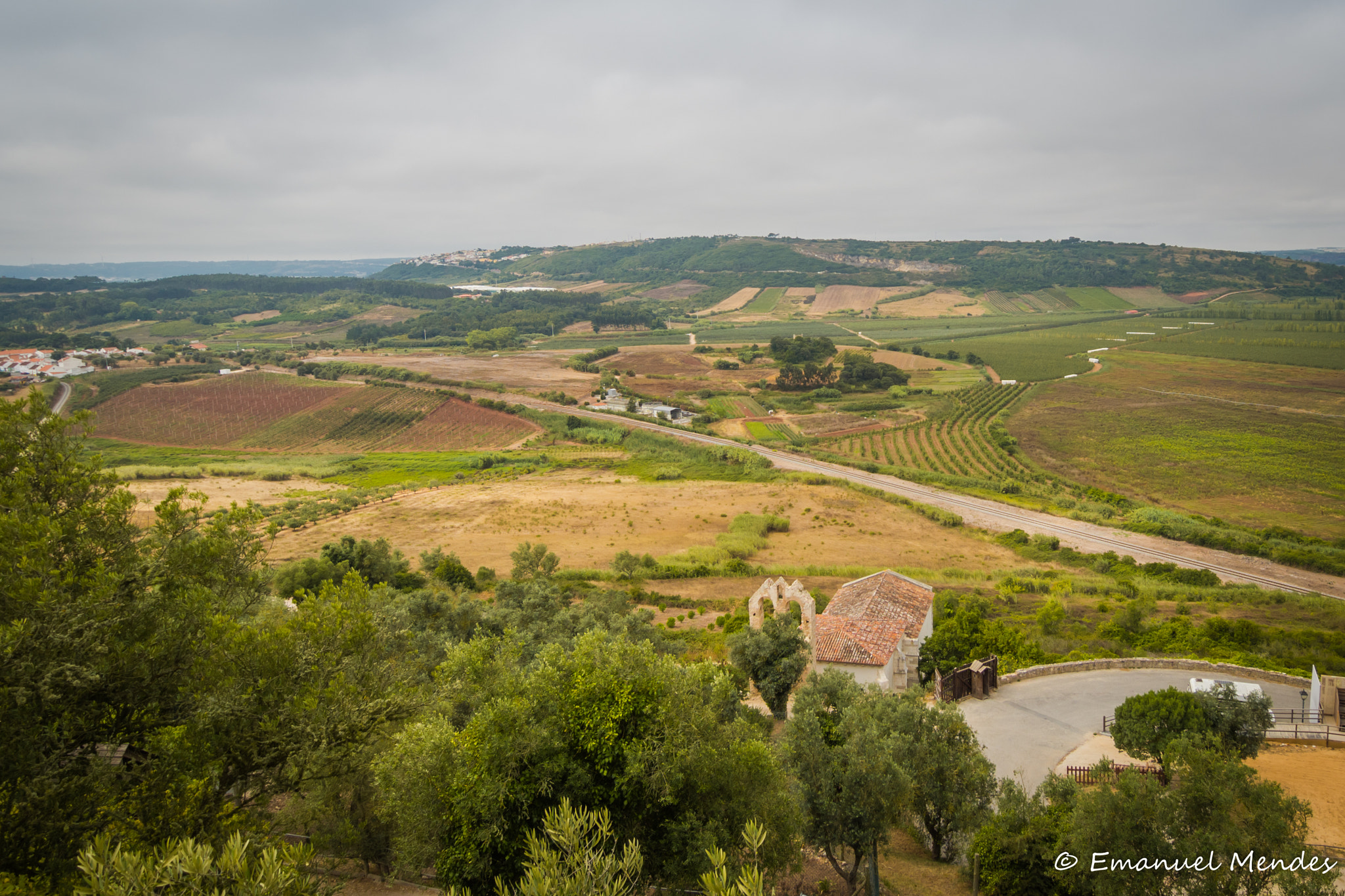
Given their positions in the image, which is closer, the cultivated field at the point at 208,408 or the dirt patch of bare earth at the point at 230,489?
the dirt patch of bare earth at the point at 230,489

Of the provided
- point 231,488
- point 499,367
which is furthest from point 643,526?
point 499,367

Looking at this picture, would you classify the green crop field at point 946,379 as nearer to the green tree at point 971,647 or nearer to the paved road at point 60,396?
the green tree at point 971,647

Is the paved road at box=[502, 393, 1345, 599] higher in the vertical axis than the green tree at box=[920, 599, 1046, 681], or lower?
lower

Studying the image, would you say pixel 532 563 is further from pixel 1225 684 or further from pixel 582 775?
pixel 1225 684

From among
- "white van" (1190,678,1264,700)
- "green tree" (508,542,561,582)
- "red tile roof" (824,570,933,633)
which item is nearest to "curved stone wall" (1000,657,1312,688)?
"white van" (1190,678,1264,700)

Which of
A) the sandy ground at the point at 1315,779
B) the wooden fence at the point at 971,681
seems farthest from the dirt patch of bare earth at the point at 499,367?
the sandy ground at the point at 1315,779

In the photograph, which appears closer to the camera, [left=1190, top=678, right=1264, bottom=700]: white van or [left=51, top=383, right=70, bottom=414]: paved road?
[left=1190, top=678, right=1264, bottom=700]: white van

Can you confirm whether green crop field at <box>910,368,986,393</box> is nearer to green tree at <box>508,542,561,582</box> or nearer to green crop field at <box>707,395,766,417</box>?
green crop field at <box>707,395,766,417</box>

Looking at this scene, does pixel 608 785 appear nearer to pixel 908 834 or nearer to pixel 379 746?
pixel 379 746
